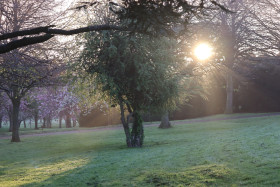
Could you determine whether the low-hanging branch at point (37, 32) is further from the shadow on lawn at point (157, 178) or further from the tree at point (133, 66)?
the tree at point (133, 66)

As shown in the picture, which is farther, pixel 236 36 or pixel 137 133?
pixel 236 36

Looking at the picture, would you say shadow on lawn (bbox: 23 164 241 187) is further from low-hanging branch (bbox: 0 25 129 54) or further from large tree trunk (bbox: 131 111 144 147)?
large tree trunk (bbox: 131 111 144 147)

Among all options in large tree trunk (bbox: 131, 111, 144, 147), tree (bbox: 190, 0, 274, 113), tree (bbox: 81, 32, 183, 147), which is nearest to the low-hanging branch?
tree (bbox: 81, 32, 183, 147)

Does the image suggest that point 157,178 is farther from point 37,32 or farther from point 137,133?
point 137,133

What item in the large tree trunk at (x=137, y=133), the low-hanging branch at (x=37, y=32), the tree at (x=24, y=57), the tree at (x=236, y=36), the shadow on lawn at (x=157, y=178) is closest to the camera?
the low-hanging branch at (x=37, y=32)

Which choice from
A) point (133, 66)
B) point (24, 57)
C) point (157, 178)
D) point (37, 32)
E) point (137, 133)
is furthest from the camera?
point (137, 133)

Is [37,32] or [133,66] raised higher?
[133,66]

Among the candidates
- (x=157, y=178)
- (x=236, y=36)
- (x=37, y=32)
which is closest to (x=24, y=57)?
(x=37, y=32)

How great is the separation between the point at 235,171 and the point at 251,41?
2629cm

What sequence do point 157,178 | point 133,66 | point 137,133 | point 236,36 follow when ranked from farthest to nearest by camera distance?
1. point 236,36
2. point 137,133
3. point 133,66
4. point 157,178

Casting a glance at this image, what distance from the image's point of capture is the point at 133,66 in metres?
15.0

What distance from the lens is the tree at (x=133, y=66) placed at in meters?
14.5

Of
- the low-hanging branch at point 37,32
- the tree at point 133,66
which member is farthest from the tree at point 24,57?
the low-hanging branch at point 37,32

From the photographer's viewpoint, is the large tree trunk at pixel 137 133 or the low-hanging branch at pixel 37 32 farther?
the large tree trunk at pixel 137 133
